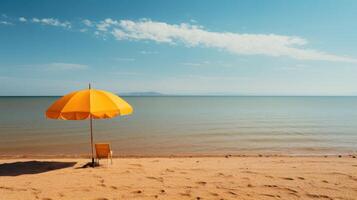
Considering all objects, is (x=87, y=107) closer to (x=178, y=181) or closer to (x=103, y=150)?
(x=103, y=150)

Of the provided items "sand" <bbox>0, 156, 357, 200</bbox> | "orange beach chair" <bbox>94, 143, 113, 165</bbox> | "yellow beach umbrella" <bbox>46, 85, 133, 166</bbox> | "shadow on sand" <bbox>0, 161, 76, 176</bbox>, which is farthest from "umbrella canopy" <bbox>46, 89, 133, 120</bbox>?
"shadow on sand" <bbox>0, 161, 76, 176</bbox>

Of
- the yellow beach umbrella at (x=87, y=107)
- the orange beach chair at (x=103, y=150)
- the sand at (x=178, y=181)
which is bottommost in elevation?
the sand at (x=178, y=181)

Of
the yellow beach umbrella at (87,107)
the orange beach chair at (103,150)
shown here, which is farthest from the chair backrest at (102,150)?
the yellow beach umbrella at (87,107)

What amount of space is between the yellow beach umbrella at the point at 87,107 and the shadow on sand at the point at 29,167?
5.91 feet

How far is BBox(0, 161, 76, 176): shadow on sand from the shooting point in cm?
866

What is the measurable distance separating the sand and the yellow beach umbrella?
1608 mm

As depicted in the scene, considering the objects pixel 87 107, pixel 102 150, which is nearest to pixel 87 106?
pixel 87 107

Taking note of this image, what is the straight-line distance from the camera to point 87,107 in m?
8.12

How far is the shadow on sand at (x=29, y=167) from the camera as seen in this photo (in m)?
8.66

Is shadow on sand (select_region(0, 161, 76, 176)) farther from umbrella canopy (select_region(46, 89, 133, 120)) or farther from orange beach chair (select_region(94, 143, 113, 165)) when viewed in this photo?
umbrella canopy (select_region(46, 89, 133, 120))

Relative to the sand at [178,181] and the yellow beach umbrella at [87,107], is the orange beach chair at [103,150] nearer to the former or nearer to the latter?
the sand at [178,181]

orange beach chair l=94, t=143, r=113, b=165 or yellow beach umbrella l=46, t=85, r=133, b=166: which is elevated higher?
yellow beach umbrella l=46, t=85, r=133, b=166

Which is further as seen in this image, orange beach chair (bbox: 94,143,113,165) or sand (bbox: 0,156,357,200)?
orange beach chair (bbox: 94,143,113,165)

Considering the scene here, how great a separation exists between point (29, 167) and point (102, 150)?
92.3 inches
